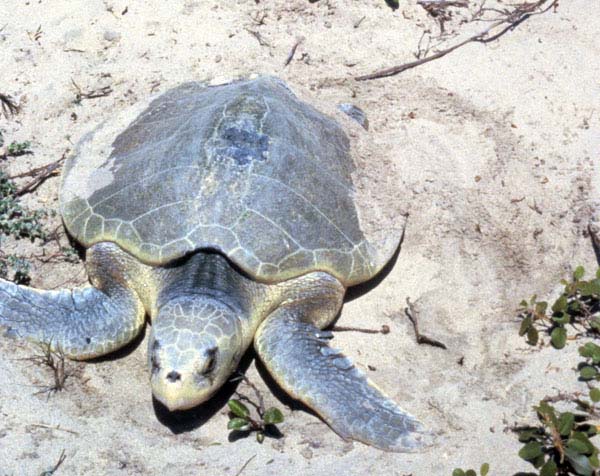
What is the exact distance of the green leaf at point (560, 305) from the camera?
2793mm

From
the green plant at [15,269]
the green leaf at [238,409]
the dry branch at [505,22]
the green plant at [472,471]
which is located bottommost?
the green plant at [15,269]

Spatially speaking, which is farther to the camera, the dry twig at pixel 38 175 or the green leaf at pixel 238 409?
the dry twig at pixel 38 175

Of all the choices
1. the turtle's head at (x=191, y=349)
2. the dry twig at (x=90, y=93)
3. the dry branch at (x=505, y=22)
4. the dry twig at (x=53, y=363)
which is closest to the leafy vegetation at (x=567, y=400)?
the turtle's head at (x=191, y=349)

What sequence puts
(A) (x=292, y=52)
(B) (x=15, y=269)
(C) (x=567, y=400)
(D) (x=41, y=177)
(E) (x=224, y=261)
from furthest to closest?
(A) (x=292, y=52)
(D) (x=41, y=177)
(B) (x=15, y=269)
(E) (x=224, y=261)
(C) (x=567, y=400)

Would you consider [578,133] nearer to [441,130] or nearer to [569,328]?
[441,130]

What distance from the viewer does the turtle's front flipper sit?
106 inches

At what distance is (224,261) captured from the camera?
9.02 ft

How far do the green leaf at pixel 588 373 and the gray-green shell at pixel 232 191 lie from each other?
3.00 ft

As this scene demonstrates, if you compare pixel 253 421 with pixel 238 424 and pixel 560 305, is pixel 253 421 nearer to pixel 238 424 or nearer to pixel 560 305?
pixel 238 424

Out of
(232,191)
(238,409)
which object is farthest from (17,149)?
(238,409)

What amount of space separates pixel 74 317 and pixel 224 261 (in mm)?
629

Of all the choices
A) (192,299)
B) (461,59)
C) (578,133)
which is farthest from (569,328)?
(461,59)

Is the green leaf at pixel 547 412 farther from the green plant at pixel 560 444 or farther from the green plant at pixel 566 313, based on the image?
the green plant at pixel 566 313

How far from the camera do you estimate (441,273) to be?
317 cm
